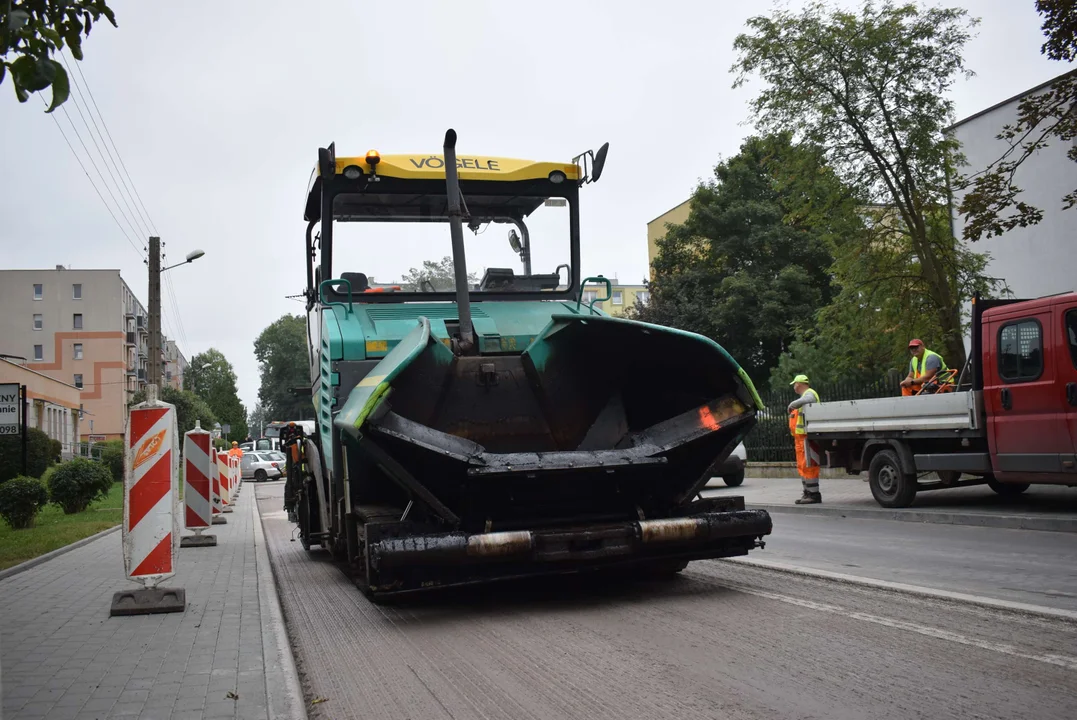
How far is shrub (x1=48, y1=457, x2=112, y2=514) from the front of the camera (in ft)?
59.1

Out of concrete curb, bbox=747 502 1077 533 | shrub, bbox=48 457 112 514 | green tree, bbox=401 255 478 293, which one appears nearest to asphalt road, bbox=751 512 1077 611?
concrete curb, bbox=747 502 1077 533

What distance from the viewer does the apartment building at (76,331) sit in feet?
277

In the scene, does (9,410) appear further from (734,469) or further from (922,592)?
(734,469)

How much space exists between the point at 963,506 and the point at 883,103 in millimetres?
9557

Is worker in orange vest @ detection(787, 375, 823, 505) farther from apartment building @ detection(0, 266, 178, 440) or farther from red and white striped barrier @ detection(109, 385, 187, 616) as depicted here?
apartment building @ detection(0, 266, 178, 440)

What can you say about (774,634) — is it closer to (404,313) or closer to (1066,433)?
(404,313)

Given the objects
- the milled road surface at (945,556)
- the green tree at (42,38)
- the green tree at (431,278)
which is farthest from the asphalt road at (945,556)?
the green tree at (42,38)

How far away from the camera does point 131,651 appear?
5.76 m

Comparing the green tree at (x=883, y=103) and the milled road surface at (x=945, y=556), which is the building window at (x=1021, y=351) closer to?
the milled road surface at (x=945, y=556)

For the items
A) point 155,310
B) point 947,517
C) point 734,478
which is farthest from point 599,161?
point 155,310

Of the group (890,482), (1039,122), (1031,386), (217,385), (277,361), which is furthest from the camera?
(217,385)

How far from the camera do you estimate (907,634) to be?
5.20 metres

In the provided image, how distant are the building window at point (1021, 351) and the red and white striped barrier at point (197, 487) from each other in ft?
32.4

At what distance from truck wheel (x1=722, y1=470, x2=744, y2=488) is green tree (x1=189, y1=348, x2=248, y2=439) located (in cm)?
9905
